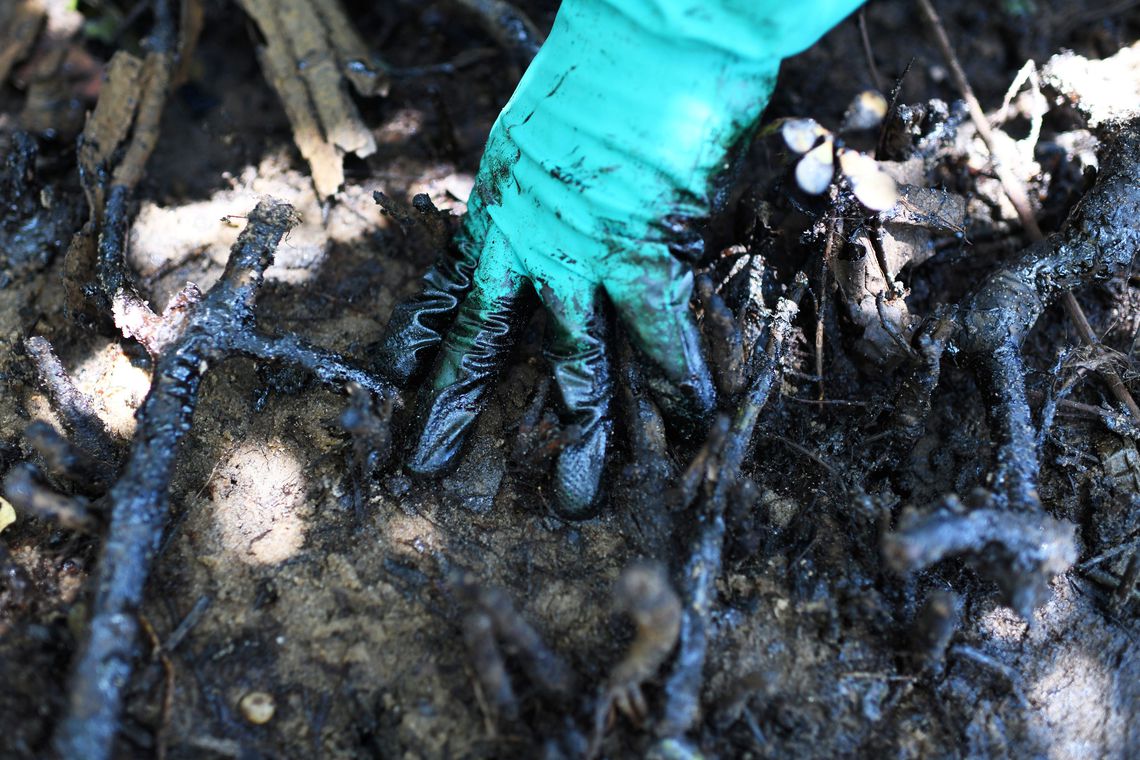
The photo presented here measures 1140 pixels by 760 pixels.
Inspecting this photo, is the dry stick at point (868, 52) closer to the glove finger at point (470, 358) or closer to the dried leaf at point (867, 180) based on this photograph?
the dried leaf at point (867, 180)

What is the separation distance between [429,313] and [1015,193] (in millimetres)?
2331

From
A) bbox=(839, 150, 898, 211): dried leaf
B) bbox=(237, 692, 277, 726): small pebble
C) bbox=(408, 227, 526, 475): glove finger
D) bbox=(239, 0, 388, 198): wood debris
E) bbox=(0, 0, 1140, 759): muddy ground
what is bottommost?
bbox=(237, 692, 277, 726): small pebble

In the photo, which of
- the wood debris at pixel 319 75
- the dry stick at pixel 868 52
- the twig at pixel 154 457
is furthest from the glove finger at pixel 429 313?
the dry stick at pixel 868 52

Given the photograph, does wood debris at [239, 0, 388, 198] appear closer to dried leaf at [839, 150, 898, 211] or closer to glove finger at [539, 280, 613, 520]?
glove finger at [539, 280, 613, 520]

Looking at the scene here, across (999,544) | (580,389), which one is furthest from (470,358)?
(999,544)

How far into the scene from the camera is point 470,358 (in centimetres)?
283

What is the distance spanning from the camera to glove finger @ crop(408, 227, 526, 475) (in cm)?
277

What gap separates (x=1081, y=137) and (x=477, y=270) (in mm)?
2568

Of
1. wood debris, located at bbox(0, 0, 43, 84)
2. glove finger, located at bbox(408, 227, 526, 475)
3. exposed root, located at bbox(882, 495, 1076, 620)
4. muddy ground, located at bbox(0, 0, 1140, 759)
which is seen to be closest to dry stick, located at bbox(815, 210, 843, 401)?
muddy ground, located at bbox(0, 0, 1140, 759)

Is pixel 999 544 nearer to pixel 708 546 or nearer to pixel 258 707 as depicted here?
pixel 708 546

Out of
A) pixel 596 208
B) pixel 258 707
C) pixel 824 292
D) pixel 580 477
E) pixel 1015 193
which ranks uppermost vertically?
pixel 596 208

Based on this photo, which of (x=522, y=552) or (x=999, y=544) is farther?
(x=522, y=552)

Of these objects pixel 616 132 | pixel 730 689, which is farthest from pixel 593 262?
pixel 730 689

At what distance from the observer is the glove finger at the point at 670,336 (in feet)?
8.54
